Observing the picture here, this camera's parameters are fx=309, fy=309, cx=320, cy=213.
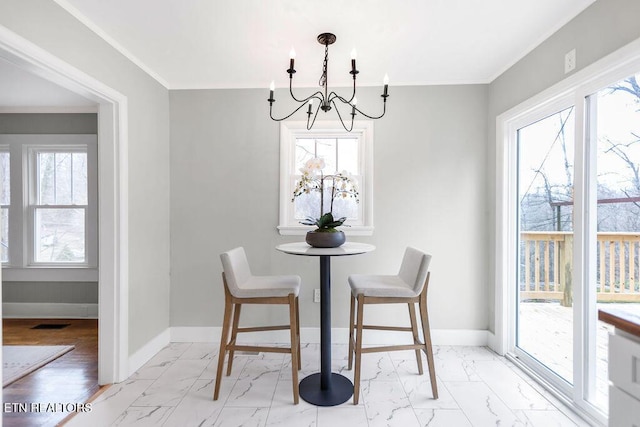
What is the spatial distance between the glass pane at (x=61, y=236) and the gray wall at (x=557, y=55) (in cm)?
431

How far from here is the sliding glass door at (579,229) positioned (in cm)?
160

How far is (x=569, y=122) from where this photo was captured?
196 centimetres

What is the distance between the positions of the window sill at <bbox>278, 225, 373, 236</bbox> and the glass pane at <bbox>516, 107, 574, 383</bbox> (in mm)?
1223

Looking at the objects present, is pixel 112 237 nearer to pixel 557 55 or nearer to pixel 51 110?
pixel 51 110

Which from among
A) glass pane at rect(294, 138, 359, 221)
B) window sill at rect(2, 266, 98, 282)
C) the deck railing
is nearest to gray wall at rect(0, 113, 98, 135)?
window sill at rect(2, 266, 98, 282)

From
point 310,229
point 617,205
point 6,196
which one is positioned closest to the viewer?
point 617,205

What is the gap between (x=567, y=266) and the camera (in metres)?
1.98

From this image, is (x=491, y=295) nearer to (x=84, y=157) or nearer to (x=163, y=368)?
(x=163, y=368)

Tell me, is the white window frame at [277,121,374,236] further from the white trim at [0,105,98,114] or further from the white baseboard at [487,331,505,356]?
the white trim at [0,105,98,114]

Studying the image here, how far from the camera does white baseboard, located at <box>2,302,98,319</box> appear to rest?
11.3ft

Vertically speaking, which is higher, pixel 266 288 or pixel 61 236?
pixel 61 236

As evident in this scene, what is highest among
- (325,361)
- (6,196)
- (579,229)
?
(6,196)

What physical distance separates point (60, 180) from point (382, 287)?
3.81m

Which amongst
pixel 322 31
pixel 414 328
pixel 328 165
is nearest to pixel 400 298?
pixel 414 328
